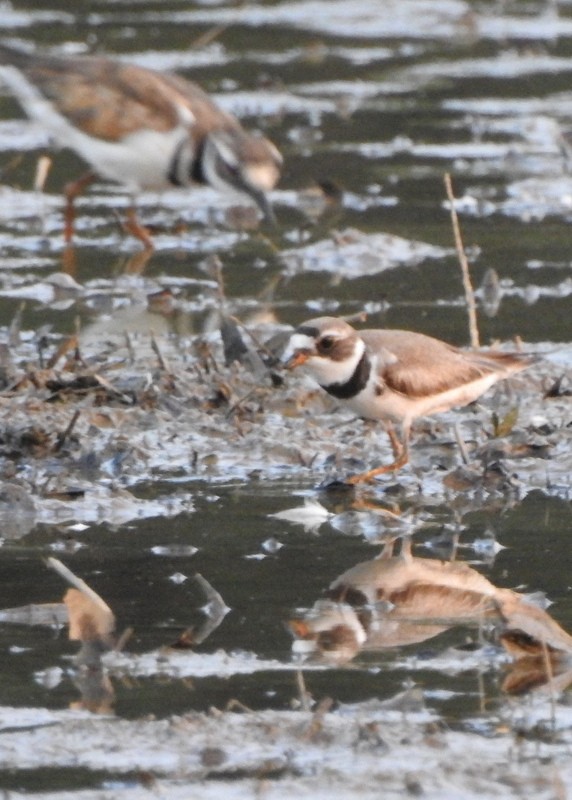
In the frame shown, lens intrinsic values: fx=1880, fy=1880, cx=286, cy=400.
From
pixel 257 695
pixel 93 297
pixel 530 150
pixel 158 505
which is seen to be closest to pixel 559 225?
pixel 530 150

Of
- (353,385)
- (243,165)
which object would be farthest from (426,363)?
(243,165)

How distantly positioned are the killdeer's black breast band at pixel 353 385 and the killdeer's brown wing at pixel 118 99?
155 inches

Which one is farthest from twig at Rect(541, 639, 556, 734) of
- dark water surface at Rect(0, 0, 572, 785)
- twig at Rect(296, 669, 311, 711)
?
twig at Rect(296, 669, 311, 711)

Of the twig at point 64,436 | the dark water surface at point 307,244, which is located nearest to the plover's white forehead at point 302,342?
the dark water surface at point 307,244

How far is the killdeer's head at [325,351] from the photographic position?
18.0 ft

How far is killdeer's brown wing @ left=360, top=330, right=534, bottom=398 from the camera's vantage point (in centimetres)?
566

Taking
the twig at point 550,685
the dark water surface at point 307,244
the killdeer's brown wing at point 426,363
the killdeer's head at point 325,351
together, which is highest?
the twig at point 550,685

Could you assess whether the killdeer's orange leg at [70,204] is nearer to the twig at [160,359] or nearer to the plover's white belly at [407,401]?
the twig at [160,359]

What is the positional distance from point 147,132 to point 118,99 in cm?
22

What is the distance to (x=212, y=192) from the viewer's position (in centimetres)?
1038

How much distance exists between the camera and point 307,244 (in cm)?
902

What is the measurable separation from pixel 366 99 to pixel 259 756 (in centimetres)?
916

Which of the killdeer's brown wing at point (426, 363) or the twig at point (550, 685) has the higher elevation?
the twig at point (550, 685)

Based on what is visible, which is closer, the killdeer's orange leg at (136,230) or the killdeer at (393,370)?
the killdeer at (393,370)
